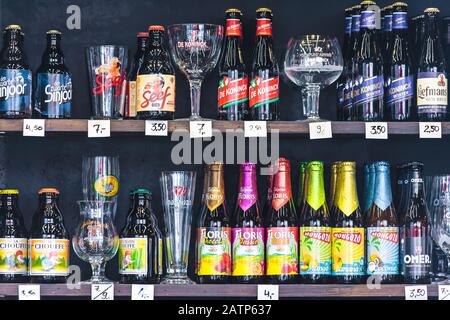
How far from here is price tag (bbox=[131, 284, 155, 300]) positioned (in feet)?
8.13

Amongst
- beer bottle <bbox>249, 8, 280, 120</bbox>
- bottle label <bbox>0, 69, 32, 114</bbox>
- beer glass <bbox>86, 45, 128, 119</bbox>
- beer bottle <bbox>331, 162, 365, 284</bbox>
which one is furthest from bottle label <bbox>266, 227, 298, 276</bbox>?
bottle label <bbox>0, 69, 32, 114</bbox>

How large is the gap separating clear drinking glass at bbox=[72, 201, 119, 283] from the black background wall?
27 cm

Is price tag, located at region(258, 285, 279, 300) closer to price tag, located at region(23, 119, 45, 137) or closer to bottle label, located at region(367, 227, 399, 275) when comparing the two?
bottle label, located at region(367, 227, 399, 275)

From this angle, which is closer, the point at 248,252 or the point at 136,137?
the point at 248,252

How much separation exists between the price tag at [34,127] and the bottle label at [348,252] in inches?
33.8

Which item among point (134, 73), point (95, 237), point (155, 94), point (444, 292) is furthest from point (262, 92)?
point (444, 292)

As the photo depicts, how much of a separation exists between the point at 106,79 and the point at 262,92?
443mm

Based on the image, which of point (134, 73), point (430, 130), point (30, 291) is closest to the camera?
point (30, 291)

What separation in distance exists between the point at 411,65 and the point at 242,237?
76cm

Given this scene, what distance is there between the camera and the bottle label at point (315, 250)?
2.59 meters

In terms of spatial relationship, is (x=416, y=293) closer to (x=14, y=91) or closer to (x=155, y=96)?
(x=155, y=96)

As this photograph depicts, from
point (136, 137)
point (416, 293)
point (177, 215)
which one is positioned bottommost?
point (416, 293)

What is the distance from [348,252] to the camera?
2596 millimetres

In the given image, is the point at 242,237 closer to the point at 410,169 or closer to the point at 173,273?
the point at 173,273
